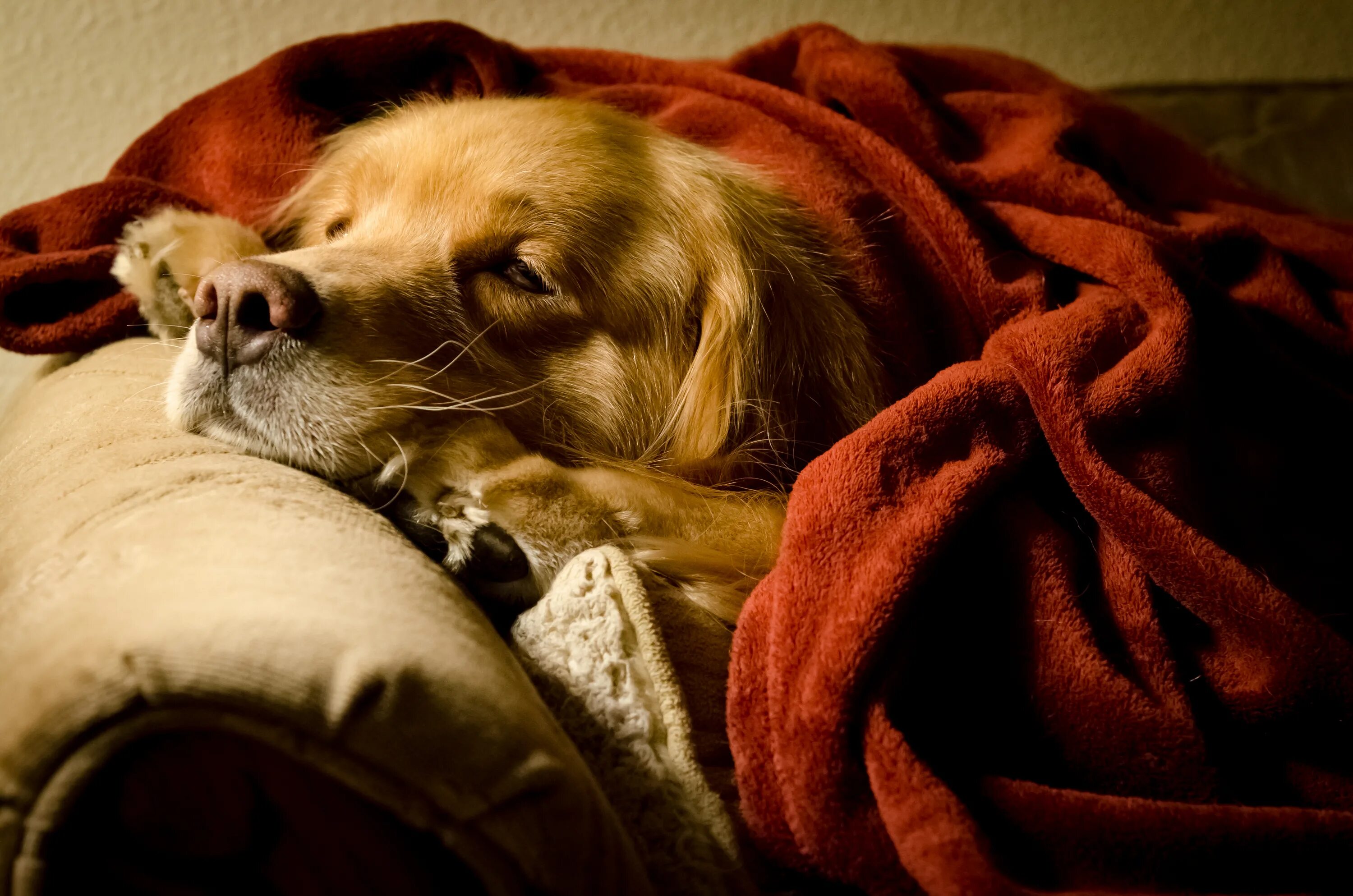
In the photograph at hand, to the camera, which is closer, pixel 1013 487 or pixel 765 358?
pixel 1013 487

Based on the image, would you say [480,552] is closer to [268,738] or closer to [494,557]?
[494,557]

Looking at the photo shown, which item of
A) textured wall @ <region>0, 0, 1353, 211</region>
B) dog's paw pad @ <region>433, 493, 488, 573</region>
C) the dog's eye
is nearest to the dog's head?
the dog's eye

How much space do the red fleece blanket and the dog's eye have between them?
16.7 inches

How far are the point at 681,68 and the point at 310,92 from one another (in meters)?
0.59

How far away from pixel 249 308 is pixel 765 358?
0.59 meters

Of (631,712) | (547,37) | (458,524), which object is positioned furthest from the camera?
(547,37)

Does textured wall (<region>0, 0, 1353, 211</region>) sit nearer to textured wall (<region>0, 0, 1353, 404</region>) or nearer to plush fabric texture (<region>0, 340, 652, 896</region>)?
textured wall (<region>0, 0, 1353, 404</region>)

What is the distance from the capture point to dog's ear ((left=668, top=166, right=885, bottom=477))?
1.08 metres

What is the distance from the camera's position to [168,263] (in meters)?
1.10

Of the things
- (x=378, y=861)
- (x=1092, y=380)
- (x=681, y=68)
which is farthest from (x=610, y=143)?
(x=378, y=861)

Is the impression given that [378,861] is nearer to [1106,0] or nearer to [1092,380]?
[1092,380]

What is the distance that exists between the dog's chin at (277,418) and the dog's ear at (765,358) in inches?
15.4

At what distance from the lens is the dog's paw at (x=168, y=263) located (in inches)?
43.3

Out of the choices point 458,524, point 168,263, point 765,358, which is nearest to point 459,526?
point 458,524
